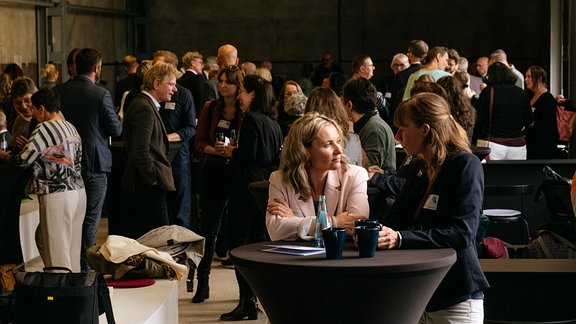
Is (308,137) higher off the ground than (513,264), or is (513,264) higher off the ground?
(308,137)

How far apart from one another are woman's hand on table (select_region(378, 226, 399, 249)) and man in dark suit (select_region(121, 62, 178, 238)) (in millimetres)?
3192

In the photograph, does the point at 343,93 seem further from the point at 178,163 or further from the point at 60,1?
the point at 60,1

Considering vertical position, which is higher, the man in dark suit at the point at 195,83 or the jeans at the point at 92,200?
the man in dark suit at the point at 195,83

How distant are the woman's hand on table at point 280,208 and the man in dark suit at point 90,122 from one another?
3.02 m

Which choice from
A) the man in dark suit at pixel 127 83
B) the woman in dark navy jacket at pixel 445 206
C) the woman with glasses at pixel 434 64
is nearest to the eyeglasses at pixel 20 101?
the woman with glasses at pixel 434 64

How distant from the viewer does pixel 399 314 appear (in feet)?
11.4

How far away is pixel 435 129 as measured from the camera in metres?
3.59

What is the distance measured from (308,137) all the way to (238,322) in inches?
88.3

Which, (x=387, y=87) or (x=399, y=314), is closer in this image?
(x=399, y=314)

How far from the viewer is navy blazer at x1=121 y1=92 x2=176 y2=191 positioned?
21.4 ft

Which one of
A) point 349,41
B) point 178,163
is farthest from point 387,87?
point 349,41

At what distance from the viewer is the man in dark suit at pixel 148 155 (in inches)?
258

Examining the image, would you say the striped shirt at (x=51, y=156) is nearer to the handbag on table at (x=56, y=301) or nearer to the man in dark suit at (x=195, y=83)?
the handbag on table at (x=56, y=301)

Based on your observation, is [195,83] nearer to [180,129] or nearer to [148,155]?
[180,129]
